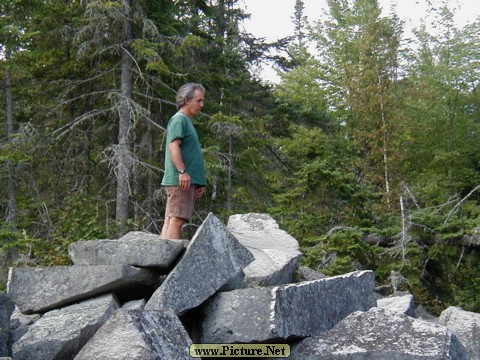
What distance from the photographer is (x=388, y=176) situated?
19906mm

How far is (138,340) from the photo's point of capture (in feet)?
11.8

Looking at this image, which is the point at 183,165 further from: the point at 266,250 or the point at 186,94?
the point at 266,250

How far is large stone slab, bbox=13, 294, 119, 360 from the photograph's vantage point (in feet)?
14.0

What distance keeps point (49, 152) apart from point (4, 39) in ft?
8.56

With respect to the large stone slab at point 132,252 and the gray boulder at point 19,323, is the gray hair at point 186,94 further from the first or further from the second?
the gray boulder at point 19,323

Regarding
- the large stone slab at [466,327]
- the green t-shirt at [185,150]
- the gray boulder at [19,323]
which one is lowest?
the large stone slab at [466,327]

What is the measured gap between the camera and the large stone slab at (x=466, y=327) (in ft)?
20.1

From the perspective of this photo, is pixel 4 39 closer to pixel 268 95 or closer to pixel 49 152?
pixel 49 152

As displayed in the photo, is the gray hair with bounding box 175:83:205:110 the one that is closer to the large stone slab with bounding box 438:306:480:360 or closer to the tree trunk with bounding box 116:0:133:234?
the large stone slab with bounding box 438:306:480:360

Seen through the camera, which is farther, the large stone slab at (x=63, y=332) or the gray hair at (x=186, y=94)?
the gray hair at (x=186, y=94)

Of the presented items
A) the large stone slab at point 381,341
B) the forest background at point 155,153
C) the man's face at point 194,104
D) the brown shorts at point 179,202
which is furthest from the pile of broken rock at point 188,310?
the forest background at point 155,153

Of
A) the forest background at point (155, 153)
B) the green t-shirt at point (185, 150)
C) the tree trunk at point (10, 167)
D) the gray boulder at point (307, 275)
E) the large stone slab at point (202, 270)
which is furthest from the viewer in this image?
the tree trunk at point (10, 167)

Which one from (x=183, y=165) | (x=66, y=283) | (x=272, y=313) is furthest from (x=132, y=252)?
(x=272, y=313)

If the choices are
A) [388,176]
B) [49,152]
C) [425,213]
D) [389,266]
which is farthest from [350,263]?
[388,176]
